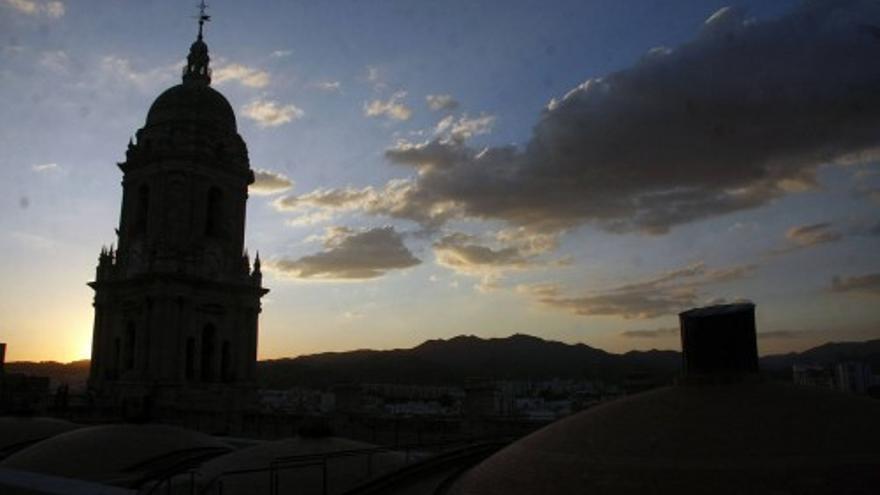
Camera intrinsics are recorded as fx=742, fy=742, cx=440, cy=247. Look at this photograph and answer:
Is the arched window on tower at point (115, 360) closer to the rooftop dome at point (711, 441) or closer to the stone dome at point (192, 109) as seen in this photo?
the stone dome at point (192, 109)

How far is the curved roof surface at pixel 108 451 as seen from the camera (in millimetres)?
19812

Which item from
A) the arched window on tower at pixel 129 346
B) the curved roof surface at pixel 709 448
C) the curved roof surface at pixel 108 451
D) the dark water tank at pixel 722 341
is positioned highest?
the arched window on tower at pixel 129 346

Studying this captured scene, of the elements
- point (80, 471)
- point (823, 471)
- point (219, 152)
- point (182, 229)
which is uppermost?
point (219, 152)

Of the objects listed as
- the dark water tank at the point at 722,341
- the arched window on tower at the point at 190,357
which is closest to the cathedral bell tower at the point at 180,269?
the arched window on tower at the point at 190,357

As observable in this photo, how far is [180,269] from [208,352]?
18.8 ft

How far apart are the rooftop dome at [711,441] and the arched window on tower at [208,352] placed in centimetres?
3683

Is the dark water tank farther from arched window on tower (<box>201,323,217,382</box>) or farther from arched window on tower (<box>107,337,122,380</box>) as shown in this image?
arched window on tower (<box>107,337,122,380</box>)

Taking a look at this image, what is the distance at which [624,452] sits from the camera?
8945 mm

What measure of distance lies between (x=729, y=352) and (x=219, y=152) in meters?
41.2

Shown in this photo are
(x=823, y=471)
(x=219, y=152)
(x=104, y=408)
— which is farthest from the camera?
(x=219, y=152)

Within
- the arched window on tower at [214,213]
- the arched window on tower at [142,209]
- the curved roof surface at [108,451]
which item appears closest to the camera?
the curved roof surface at [108,451]

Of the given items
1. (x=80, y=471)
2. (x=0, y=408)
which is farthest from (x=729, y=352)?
(x=0, y=408)

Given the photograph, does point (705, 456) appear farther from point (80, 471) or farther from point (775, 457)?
point (80, 471)

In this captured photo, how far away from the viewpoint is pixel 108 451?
68.4 ft
